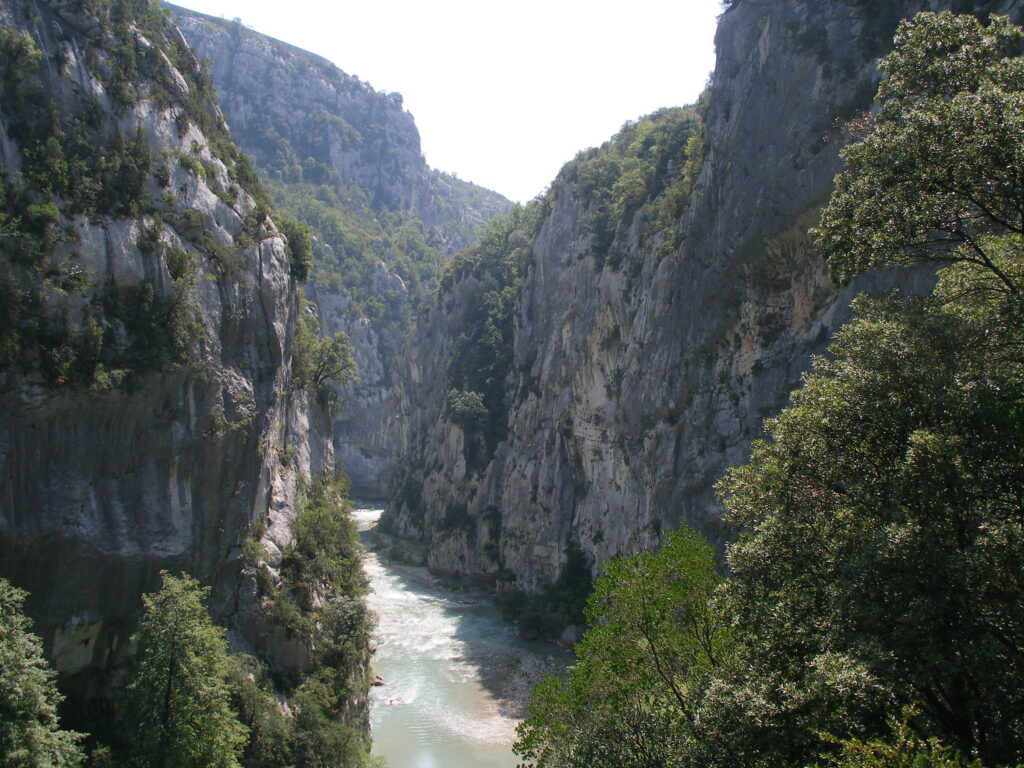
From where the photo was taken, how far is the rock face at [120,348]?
20094 mm

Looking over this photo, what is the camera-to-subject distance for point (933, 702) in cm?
849

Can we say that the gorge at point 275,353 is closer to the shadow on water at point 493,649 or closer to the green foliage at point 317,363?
the green foliage at point 317,363

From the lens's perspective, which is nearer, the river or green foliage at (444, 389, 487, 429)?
the river

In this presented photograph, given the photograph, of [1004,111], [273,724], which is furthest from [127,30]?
[1004,111]

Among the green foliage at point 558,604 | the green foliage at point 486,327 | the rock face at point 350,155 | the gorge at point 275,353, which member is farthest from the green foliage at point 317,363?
the rock face at point 350,155

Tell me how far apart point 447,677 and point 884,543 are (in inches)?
1347

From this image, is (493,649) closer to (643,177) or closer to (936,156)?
(643,177)

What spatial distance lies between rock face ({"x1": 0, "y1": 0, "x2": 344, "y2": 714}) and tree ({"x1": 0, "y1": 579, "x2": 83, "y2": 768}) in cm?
199

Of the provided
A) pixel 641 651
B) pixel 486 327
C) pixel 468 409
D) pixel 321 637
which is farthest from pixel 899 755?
pixel 486 327

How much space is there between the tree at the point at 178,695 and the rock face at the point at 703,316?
60.6 ft

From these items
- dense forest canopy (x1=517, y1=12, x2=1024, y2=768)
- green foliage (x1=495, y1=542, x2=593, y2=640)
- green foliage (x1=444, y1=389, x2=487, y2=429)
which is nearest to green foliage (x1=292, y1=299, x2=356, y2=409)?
green foliage (x1=495, y1=542, x2=593, y2=640)

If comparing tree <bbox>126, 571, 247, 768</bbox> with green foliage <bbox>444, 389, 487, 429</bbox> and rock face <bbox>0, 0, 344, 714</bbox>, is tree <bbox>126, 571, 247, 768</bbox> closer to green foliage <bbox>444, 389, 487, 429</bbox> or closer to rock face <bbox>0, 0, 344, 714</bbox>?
rock face <bbox>0, 0, 344, 714</bbox>

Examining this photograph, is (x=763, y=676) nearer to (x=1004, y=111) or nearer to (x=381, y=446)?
(x=1004, y=111)

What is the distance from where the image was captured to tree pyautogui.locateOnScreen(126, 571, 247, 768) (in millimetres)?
18828
